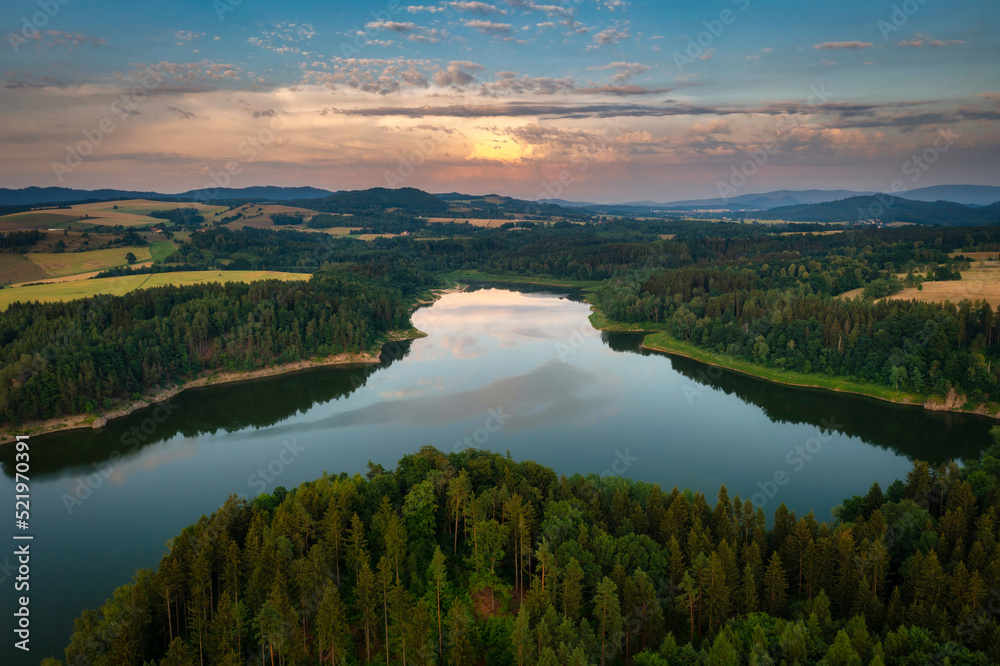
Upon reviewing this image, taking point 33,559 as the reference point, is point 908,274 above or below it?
above

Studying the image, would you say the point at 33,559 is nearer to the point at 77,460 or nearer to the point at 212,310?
the point at 77,460

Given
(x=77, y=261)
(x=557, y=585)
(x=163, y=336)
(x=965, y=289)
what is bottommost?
(x=557, y=585)

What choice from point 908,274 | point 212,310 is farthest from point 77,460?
point 908,274

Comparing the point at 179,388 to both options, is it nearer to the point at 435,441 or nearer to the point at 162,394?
the point at 162,394

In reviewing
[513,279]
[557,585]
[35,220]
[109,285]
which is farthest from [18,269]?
[513,279]

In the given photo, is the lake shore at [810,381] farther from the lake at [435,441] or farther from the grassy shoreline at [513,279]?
the grassy shoreline at [513,279]

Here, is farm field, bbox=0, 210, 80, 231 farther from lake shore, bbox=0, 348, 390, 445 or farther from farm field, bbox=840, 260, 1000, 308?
farm field, bbox=840, 260, 1000, 308

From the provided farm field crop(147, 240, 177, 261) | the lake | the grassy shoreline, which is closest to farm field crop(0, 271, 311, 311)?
farm field crop(147, 240, 177, 261)

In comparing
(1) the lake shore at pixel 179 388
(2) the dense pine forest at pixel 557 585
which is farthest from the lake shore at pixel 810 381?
(1) the lake shore at pixel 179 388
